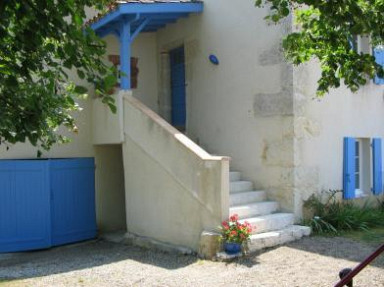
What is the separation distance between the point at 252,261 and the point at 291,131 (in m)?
2.50

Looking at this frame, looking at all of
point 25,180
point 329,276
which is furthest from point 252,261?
point 25,180

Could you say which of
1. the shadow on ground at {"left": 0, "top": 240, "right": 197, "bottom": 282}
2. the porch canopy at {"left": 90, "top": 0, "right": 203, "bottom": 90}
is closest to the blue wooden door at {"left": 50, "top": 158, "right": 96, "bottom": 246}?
the shadow on ground at {"left": 0, "top": 240, "right": 197, "bottom": 282}

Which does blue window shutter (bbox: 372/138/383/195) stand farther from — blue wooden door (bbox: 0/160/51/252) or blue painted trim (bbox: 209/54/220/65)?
blue wooden door (bbox: 0/160/51/252)

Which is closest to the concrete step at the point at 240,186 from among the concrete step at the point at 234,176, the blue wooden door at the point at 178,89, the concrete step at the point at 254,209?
the concrete step at the point at 234,176

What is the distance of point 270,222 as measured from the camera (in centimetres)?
788

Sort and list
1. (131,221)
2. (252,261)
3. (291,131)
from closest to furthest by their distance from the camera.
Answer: (252,261) → (291,131) → (131,221)

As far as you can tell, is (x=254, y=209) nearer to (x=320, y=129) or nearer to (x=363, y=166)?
(x=320, y=129)

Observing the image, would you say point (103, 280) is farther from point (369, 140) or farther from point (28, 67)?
point (369, 140)

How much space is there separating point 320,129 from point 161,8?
12.0 feet

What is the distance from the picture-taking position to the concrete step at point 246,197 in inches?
325

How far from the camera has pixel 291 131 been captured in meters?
8.45

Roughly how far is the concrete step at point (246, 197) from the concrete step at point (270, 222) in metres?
0.43

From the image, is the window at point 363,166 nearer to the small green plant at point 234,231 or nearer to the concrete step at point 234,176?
the concrete step at point 234,176

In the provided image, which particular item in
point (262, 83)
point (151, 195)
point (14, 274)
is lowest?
point (14, 274)
